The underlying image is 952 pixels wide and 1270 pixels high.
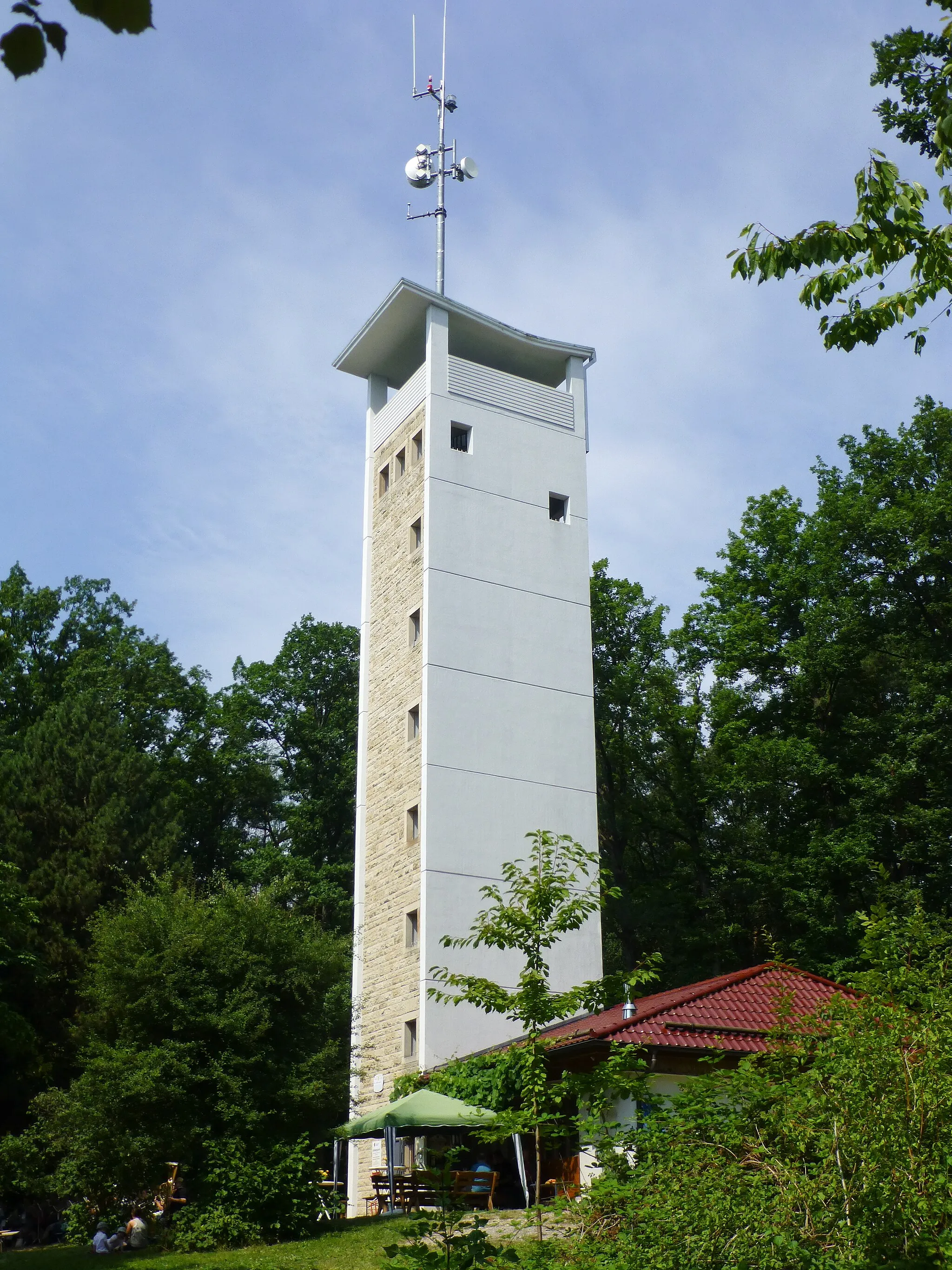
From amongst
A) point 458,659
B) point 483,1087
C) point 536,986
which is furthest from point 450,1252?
point 458,659

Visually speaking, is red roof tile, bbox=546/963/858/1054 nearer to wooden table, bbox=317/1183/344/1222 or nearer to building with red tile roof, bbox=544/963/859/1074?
building with red tile roof, bbox=544/963/859/1074

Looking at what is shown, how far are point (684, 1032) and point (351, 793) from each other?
2242cm

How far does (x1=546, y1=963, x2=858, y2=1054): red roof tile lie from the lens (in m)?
16.2

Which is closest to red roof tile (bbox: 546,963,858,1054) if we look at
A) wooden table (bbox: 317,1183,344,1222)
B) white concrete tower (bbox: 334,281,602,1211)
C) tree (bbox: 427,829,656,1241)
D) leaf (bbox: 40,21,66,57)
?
wooden table (bbox: 317,1183,344,1222)

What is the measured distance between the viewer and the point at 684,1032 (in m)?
16.9

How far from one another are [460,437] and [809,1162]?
2207 centimetres

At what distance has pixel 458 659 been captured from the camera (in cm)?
2534

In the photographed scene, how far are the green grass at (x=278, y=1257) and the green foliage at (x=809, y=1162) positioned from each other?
19.0ft

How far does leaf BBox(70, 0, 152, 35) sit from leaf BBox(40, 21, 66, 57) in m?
0.16

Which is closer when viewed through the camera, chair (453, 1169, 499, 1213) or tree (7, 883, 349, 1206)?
tree (7, 883, 349, 1206)

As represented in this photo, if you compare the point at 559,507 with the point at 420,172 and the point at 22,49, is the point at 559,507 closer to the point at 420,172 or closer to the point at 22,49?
the point at 420,172

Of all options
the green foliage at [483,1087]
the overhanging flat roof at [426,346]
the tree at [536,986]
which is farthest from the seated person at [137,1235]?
the overhanging flat roof at [426,346]

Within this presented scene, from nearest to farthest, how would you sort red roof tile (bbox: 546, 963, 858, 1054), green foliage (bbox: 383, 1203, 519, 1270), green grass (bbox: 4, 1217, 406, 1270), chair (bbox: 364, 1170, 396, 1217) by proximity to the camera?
green foliage (bbox: 383, 1203, 519, 1270), green grass (bbox: 4, 1217, 406, 1270), red roof tile (bbox: 546, 963, 858, 1054), chair (bbox: 364, 1170, 396, 1217)

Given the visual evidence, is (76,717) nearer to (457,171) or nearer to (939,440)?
(457,171)
